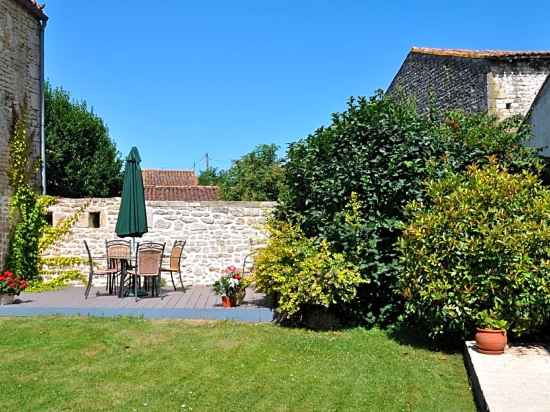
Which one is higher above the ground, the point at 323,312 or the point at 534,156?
the point at 534,156

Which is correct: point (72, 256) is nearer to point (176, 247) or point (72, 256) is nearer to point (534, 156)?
point (176, 247)

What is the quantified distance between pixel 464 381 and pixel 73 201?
9.24m

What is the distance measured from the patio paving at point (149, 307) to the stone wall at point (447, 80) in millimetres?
8544

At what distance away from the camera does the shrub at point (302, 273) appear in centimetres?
696

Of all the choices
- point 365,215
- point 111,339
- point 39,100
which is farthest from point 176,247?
point 39,100

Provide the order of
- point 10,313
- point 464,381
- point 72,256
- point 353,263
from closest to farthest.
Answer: point 464,381, point 353,263, point 10,313, point 72,256

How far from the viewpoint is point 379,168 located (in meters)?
7.35

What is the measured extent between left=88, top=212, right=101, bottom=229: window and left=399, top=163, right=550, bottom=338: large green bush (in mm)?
7715

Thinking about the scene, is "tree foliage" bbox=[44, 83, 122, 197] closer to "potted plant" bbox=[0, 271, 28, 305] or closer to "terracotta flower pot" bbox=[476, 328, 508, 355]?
"potted plant" bbox=[0, 271, 28, 305]

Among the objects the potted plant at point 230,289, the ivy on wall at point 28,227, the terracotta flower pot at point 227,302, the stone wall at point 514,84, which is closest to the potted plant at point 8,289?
the ivy on wall at point 28,227

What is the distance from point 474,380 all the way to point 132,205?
6.60 m

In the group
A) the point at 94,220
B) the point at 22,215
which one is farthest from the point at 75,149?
the point at 94,220

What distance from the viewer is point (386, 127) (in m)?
7.44

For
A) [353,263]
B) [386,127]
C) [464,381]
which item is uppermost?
[386,127]
